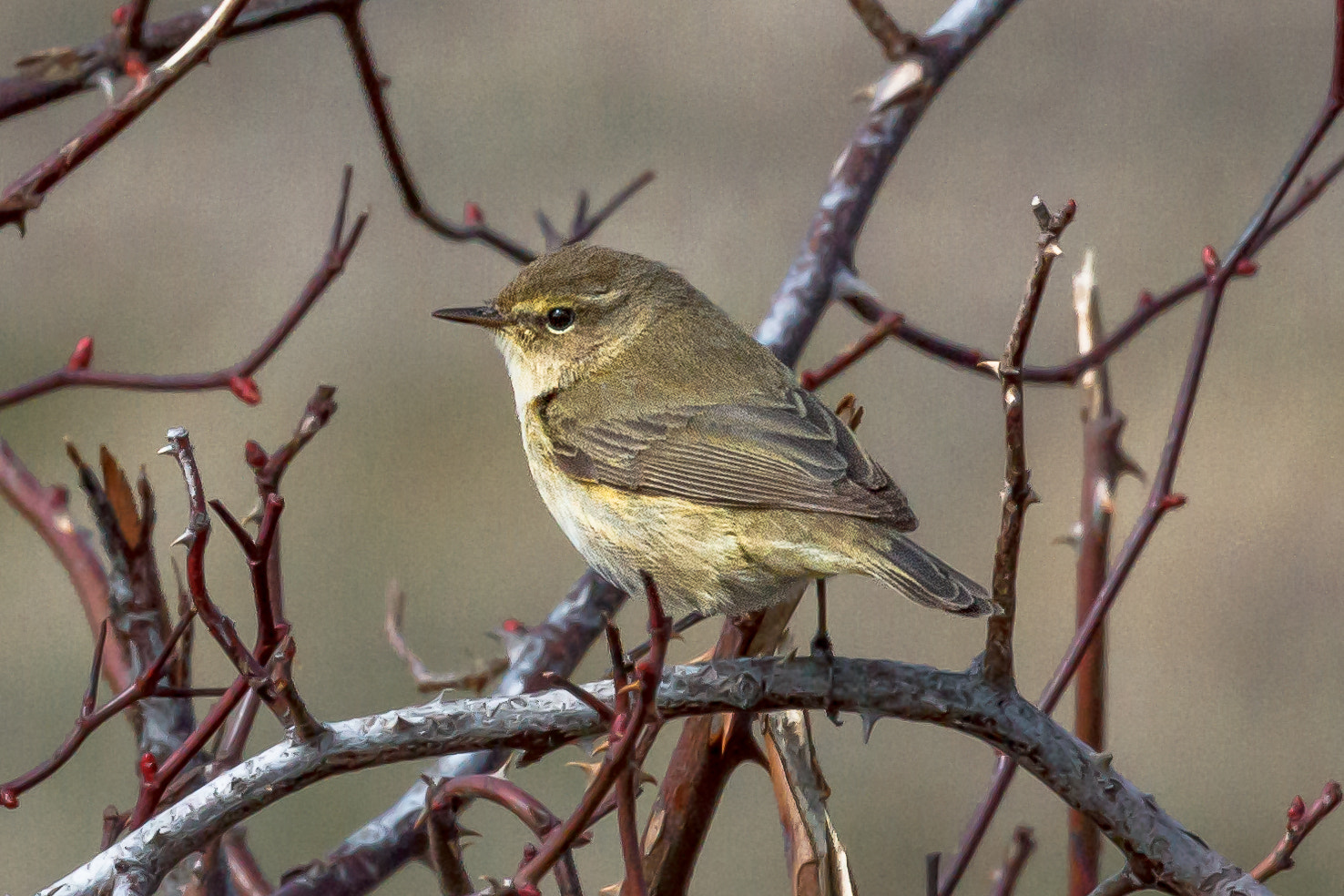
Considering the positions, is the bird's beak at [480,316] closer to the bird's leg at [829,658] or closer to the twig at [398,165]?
the twig at [398,165]

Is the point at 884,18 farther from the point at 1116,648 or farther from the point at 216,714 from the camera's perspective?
the point at 1116,648

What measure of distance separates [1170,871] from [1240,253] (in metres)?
1.25

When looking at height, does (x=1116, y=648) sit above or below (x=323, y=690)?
above

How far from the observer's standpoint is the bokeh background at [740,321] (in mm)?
6781

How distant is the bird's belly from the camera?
3.03 metres

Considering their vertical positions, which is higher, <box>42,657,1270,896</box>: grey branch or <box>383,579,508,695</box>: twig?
<box>383,579,508,695</box>: twig

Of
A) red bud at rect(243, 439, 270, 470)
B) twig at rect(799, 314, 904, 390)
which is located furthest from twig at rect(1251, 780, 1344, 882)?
red bud at rect(243, 439, 270, 470)

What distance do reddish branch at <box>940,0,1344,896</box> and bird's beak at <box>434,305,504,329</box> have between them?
5.47 feet

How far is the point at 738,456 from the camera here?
10.8ft

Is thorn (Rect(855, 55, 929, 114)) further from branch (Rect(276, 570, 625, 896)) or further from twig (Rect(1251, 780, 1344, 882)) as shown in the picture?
twig (Rect(1251, 780, 1344, 882))

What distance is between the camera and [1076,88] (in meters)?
8.26

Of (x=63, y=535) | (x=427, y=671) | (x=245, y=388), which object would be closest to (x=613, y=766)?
(x=63, y=535)

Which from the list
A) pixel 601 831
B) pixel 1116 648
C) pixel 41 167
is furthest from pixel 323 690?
pixel 41 167

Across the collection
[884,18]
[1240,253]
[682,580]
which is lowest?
[682,580]
